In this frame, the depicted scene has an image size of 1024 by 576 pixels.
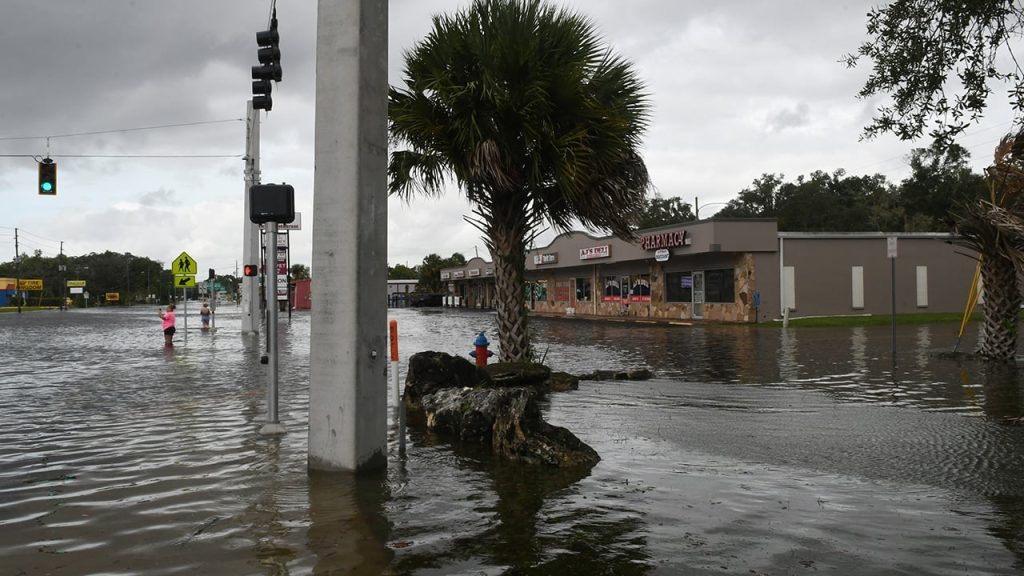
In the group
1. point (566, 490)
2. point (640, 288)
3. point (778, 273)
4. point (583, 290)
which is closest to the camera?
point (566, 490)

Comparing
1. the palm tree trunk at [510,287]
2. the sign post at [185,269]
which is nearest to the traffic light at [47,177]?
the sign post at [185,269]

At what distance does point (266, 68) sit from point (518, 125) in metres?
4.09

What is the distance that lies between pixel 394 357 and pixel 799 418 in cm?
492

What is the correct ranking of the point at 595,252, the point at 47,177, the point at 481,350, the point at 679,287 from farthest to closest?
the point at 595,252 < the point at 679,287 < the point at 47,177 < the point at 481,350

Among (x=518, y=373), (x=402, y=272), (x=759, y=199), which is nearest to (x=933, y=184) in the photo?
(x=759, y=199)

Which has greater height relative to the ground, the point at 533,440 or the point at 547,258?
the point at 547,258

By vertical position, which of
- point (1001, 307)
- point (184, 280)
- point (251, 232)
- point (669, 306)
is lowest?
point (669, 306)

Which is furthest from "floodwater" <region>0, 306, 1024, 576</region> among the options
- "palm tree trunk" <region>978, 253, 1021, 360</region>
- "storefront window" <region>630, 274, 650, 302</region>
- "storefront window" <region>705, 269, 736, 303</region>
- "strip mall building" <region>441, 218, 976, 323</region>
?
"storefront window" <region>630, 274, 650, 302</region>

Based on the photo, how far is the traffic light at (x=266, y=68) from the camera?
12148 mm

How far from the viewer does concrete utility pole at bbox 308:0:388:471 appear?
6.45m

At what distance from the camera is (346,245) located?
21.2ft

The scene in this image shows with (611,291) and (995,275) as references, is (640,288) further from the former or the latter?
(995,275)

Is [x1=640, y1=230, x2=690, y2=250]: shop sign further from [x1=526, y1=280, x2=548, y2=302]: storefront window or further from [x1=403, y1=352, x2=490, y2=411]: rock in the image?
[x1=403, y1=352, x2=490, y2=411]: rock

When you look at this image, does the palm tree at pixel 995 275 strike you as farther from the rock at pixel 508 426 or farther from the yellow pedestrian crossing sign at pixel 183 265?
the yellow pedestrian crossing sign at pixel 183 265
